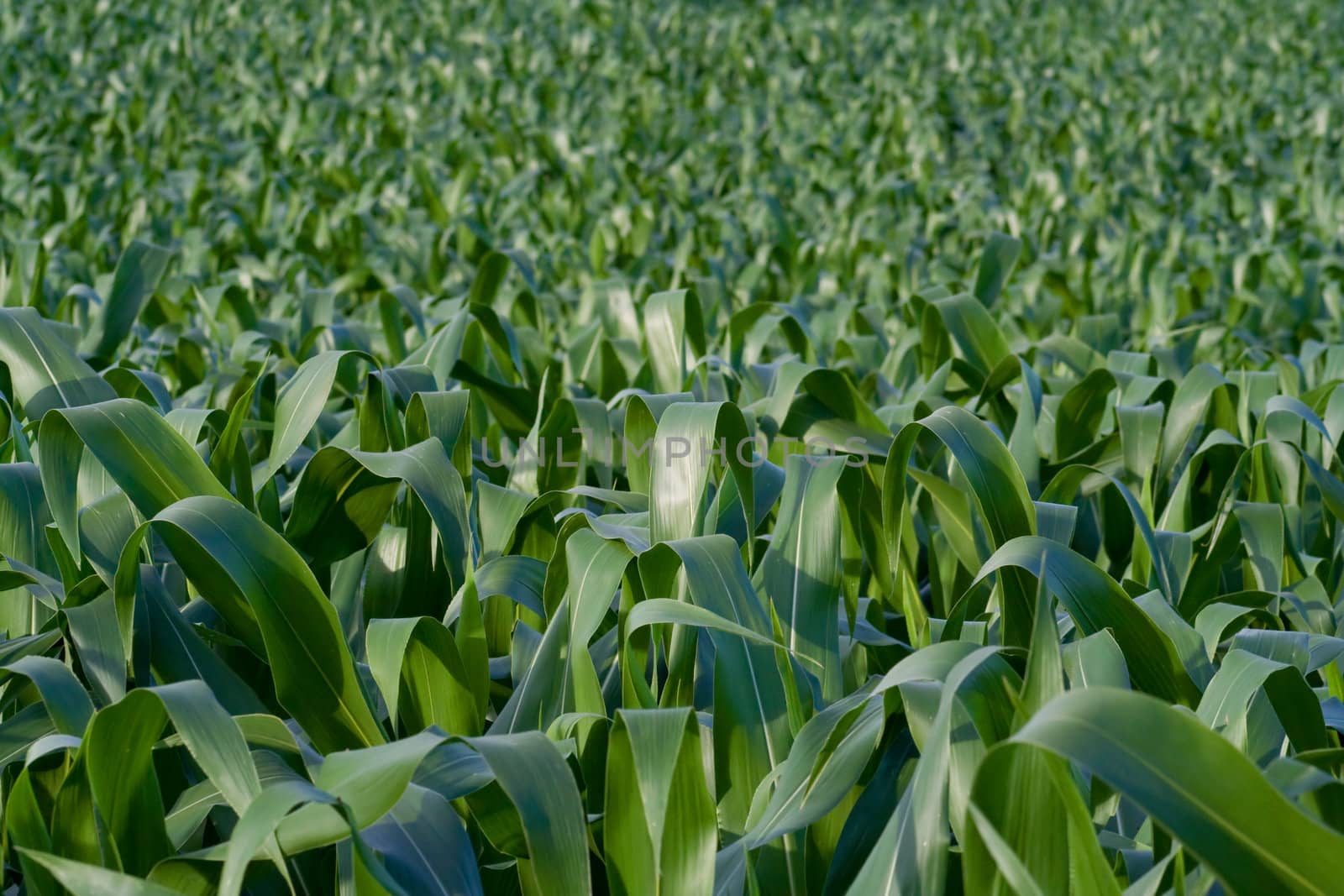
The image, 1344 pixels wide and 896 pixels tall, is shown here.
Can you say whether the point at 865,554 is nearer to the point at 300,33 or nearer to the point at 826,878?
the point at 826,878

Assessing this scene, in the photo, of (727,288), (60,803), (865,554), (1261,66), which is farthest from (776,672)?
(1261,66)

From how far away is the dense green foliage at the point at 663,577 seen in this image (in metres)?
0.94

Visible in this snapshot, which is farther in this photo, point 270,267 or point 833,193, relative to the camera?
point 833,193

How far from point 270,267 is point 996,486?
3.38 meters

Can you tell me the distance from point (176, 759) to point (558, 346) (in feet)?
7.60

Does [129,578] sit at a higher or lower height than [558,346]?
higher

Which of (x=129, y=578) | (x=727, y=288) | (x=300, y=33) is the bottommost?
(x=727, y=288)

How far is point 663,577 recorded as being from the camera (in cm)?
122

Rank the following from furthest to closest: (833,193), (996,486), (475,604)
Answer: (833,193) → (996,486) → (475,604)

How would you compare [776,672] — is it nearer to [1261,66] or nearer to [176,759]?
[176,759]

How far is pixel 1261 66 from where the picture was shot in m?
8.60

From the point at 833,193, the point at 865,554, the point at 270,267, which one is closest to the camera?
the point at 865,554

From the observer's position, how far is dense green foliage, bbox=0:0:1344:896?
936 millimetres

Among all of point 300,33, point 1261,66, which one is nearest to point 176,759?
point 300,33
